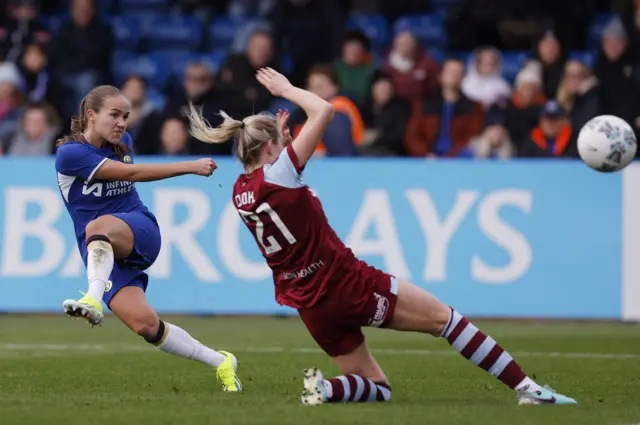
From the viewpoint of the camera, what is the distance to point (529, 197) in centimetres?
1376

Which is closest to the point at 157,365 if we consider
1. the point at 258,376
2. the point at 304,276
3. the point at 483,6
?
the point at 258,376

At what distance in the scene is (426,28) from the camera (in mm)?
19453

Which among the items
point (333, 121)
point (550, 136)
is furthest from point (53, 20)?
point (550, 136)

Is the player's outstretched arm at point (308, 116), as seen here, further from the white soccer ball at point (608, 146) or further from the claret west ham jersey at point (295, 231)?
the white soccer ball at point (608, 146)

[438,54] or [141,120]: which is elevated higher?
[438,54]

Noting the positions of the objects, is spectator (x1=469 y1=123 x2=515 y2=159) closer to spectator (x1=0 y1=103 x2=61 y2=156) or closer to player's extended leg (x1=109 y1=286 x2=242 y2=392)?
spectator (x1=0 y1=103 x2=61 y2=156)

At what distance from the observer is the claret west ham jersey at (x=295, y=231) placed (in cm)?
731

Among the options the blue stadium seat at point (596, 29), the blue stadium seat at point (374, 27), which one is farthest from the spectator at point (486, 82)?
the blue stadium seat at point (374, 27)

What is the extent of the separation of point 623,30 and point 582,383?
355 inches

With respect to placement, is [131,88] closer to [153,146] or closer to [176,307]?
[153,146]

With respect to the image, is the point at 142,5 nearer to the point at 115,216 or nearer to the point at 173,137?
the point at 173,137

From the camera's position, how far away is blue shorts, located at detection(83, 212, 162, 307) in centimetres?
857

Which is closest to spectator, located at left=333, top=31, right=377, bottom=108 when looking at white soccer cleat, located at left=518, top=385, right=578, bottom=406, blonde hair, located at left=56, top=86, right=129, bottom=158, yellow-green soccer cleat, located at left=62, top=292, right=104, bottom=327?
blonde hair, located at left=56, top=86, right=129, bottom=158

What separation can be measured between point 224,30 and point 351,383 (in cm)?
1300
